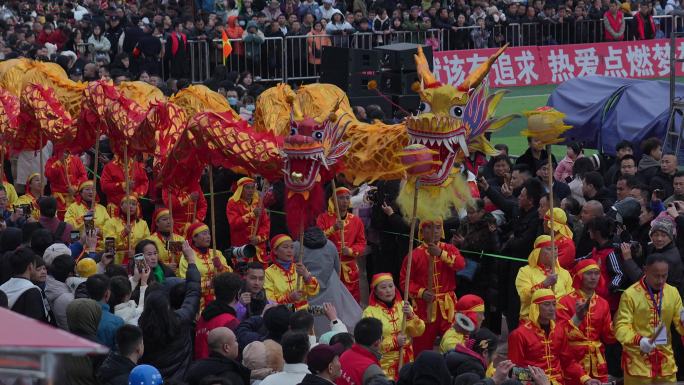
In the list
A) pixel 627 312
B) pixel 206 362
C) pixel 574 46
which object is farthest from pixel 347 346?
pixel 574 46

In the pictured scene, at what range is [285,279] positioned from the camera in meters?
9.72

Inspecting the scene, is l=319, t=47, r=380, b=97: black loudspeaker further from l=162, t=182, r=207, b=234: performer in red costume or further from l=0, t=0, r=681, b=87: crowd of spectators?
l=162, t=182, r=207, b=234: performer in red costume

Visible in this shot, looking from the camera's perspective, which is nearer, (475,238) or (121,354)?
(121,354)

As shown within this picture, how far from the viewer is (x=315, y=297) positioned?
9961 mm

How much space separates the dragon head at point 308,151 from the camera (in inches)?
369

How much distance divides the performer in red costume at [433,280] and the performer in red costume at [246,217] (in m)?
1.94

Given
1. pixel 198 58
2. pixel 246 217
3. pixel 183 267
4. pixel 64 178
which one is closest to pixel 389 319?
pixel 183 267

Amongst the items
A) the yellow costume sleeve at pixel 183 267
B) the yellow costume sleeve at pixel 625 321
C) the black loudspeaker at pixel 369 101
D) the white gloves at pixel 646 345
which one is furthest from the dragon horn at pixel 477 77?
the black loudspeaker at pixel 369 101

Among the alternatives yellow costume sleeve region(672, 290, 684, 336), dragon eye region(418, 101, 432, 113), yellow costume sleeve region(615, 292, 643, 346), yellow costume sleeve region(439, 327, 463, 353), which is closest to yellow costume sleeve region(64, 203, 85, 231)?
dragon eye region(418, 101, 432, 113)

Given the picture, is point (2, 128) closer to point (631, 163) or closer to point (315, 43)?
point (631, 163)

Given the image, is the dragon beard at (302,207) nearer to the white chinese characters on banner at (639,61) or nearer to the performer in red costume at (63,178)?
the performer in red costume at (63,178)

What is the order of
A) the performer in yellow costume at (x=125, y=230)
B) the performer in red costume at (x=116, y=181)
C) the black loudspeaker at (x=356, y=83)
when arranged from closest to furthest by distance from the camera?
the performer in yellow costume at (x=125, y=230)
the performer in red costume at (x=116, y=181)
the black loudspeaker at (x=356, y=83)

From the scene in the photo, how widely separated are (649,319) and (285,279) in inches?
99.8

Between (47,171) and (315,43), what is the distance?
33.0 ft
